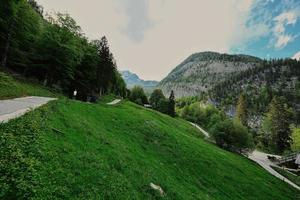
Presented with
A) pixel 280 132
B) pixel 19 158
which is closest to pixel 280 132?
pixel 280 132

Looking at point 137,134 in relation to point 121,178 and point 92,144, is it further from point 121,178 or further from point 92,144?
point 121,178

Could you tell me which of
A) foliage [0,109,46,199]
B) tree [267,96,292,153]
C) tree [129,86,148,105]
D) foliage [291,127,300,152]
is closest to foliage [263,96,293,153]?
tree [267,96,292,153]

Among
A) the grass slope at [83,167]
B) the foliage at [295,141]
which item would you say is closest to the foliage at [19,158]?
the grass slope at [83,167]

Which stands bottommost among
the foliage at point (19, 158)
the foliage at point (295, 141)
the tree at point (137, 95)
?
the foliage at point (295, 141)

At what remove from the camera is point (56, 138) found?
54.8 ft

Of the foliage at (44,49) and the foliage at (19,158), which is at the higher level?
the foliage at (44,49)

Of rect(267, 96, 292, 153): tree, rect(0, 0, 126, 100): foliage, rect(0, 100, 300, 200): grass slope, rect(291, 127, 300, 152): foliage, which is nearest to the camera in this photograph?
rect(0, 100, 300, 200): grass slope

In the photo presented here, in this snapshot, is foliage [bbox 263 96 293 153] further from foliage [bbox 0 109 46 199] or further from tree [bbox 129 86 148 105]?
foliage [bbox 0 109 46 199]

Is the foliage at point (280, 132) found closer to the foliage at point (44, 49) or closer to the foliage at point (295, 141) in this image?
the foliage at point (295, 141)

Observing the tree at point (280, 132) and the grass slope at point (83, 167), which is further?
the tree at point (280, 132)

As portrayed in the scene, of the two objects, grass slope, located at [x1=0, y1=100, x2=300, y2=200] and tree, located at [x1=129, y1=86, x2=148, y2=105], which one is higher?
tree, located at [x1=129, y1=86, x2=148, y2=105]

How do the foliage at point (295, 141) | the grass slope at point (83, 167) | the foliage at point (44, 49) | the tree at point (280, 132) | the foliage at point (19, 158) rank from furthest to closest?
the tree at point (280, 132)
the foliage at point (295, 141)
the foliage at point (44, 49)
the grass slope at point (83, 167)
the foliage at point (19, 158)

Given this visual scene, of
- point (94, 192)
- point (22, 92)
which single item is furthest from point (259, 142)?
point (94, 192)

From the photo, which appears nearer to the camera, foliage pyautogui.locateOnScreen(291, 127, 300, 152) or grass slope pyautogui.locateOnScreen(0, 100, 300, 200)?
grass slope pyautogui.locateOnScreen(0, 100, 300, 200)
